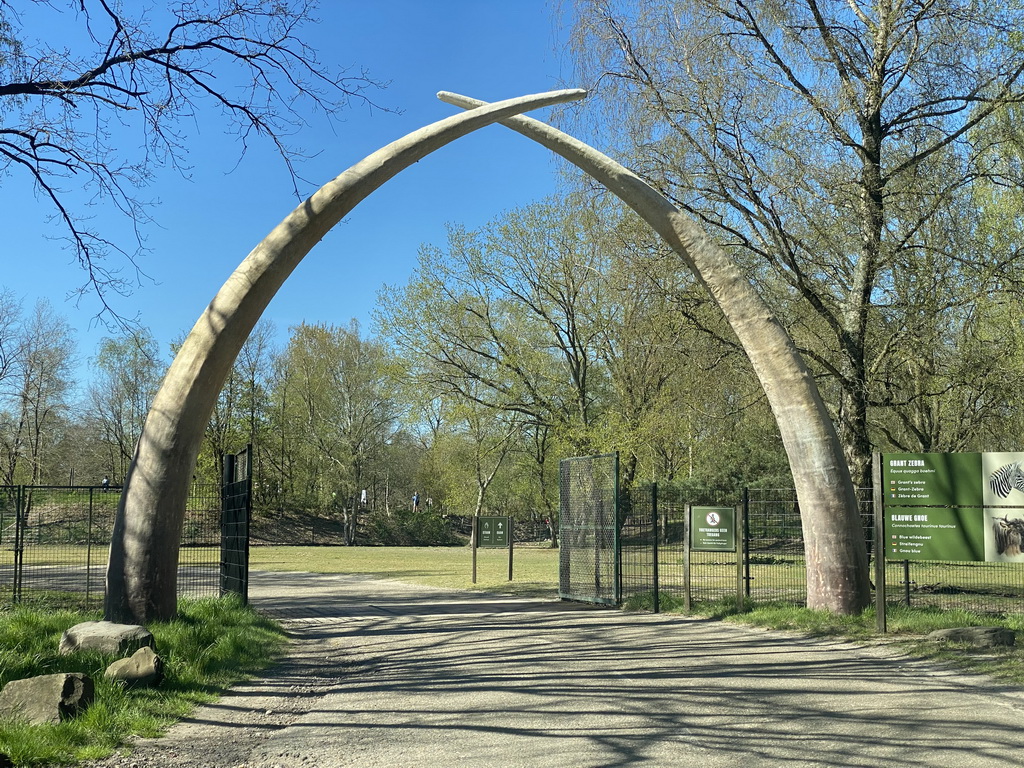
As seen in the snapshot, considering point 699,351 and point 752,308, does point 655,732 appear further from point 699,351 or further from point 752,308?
point 699,351

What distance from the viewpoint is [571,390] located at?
34750 mm

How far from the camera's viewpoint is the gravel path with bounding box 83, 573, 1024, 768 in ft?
17.9

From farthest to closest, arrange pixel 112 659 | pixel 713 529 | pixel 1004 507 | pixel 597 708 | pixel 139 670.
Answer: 1. pixel 713 529
2. pixel 1004 507
3. pixel 112 659
4. pixel 139 670
5. pixel 597 708

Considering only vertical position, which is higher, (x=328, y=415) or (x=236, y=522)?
(x=328, y=415)

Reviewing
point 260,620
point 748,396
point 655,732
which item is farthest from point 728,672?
point 748,396

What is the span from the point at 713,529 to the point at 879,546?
304 cm

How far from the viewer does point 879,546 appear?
1099 centimetres

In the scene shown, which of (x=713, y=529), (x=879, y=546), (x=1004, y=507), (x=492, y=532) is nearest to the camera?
(x=1004, y=507)

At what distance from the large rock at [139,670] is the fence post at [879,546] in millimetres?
8426

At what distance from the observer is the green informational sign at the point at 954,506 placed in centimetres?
1009

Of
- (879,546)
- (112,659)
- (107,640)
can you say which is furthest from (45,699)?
(879,546)

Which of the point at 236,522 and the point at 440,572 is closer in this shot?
the point at 236,522

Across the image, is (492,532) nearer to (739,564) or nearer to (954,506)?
(739,564)

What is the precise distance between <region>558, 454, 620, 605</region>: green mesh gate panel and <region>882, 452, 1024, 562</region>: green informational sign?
4673 millimetres
